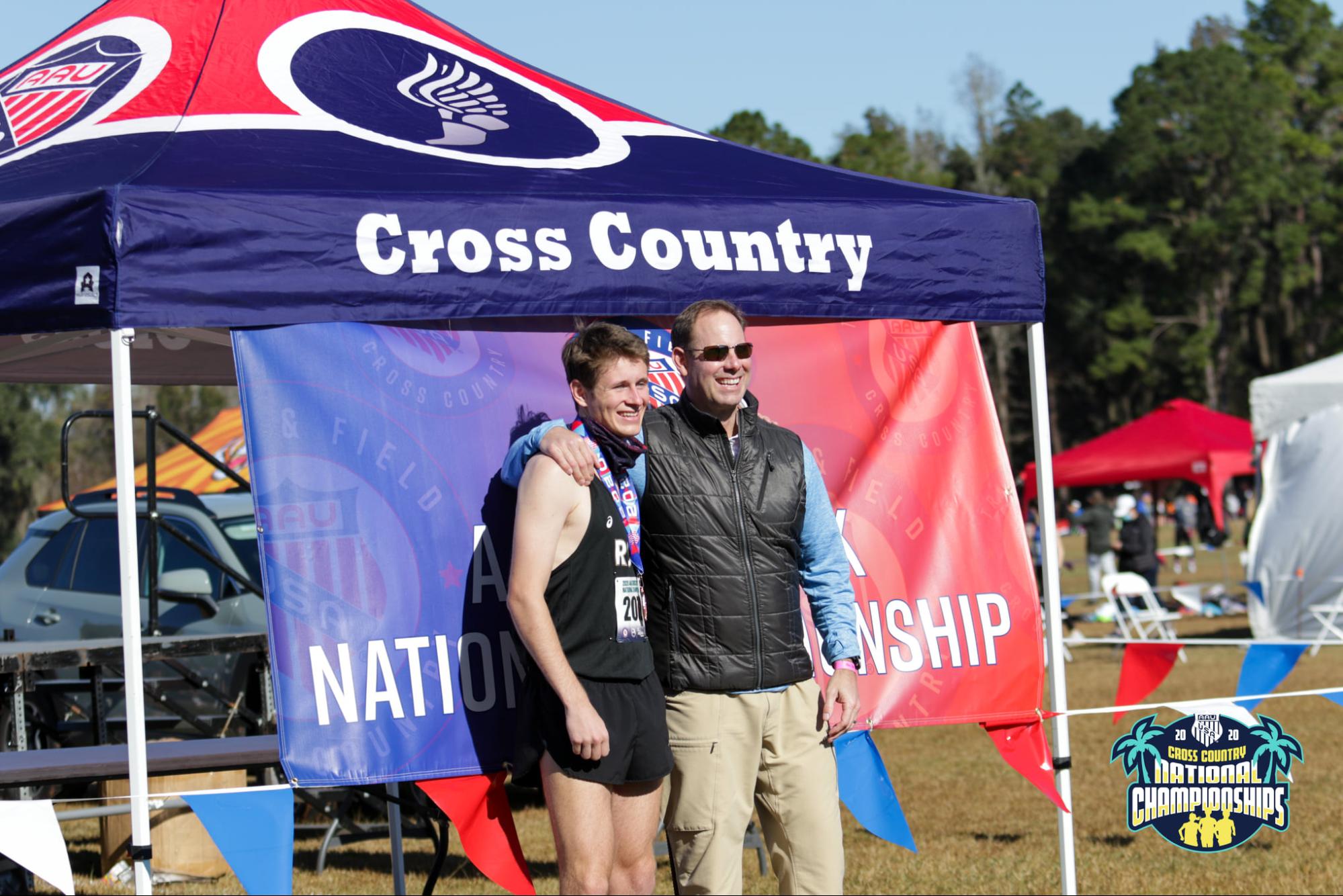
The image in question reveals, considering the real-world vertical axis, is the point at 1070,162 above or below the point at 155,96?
above

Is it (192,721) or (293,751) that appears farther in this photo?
(192,721)

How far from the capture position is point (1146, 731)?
494 cm

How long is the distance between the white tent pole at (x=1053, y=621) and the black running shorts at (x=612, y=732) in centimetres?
167

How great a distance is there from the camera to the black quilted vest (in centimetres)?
379

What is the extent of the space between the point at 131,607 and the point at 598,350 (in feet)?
4.70

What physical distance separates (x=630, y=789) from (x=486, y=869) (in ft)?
2.55

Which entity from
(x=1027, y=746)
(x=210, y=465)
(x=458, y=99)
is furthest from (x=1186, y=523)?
(x=458, y=99)

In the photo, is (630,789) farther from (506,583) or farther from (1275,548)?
(1275,548)

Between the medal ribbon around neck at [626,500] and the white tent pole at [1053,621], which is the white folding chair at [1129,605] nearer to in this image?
the white tent pole at [1053,621]

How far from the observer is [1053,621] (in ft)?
16.7

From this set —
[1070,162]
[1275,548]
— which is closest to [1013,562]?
[1275,548]

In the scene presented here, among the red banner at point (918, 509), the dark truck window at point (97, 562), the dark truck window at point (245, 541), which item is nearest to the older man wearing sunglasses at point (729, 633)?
the red banner at point (918, 509)

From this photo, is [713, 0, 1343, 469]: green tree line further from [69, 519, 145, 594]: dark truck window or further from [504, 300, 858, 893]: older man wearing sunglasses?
[504, 300, 858, 893]: older man wearing sunglasses

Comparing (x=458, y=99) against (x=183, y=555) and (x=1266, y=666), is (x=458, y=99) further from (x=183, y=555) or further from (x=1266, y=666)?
(x=183, y=555)
